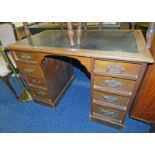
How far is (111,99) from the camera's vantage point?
44.5 inches

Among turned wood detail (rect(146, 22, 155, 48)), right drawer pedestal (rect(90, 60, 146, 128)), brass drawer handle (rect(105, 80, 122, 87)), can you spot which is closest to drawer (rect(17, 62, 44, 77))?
right drawer pedestal (rect(90, 60, 146, 128))

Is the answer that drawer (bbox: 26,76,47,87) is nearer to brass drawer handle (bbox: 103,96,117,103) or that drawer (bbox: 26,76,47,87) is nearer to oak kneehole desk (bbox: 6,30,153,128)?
oak kneehole desk (bbox: 6,30,153,128)

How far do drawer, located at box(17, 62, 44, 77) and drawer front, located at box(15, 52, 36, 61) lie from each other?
63mm

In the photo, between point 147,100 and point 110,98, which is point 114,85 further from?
point 147,100

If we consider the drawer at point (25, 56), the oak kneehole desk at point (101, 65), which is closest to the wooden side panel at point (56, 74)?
the oak kneehole desk at point (101, 65)

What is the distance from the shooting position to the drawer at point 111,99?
108 centimetres

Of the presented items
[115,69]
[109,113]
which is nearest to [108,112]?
[109,113]

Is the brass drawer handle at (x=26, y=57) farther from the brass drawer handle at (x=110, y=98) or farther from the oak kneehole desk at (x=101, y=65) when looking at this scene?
the brass drawer handle at (x=110, y=98)

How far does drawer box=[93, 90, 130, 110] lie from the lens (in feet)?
3.54

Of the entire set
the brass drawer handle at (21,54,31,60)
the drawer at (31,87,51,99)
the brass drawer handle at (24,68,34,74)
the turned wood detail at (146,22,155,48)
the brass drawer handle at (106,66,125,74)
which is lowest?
the drawer at (31,87,51,99)

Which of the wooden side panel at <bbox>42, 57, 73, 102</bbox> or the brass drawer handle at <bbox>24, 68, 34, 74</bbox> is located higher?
the brass drawer handle at <bbox>24, 68, 34, 74</bbox>
